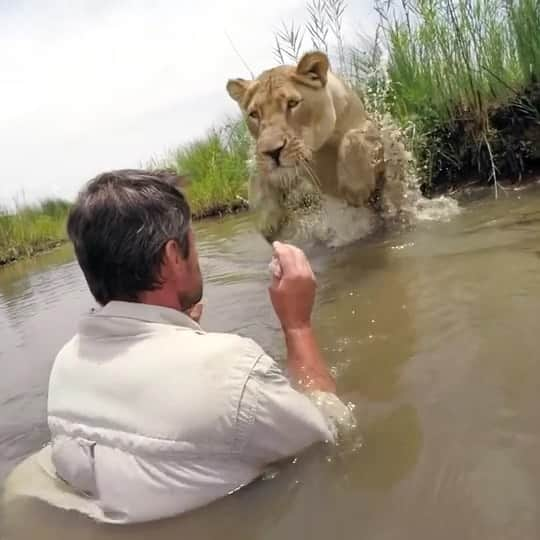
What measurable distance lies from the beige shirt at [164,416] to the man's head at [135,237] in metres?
0.08

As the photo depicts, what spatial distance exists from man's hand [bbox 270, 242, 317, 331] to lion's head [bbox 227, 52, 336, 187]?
2197mm

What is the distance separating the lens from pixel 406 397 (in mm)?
2350

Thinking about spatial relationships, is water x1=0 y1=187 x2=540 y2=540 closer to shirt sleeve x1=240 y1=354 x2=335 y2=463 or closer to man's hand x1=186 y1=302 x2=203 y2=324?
shirt sleeve x1=240 y1=354 x2=335 y2=463

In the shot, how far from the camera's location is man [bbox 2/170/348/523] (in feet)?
6.03

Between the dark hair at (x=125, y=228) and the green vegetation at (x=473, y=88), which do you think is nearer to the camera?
the dark hair at (x=125, y=228)

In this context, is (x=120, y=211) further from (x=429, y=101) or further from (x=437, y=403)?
(x=429, y=101)

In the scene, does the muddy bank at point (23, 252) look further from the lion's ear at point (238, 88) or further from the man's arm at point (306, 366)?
the man's arm at point (306, 366)

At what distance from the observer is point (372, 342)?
2963mm

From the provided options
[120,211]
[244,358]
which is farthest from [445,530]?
[120,211]

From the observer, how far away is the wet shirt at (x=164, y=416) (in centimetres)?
183

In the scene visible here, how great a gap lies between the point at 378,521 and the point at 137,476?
0.61 metres

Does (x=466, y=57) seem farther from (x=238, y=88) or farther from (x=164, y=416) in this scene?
(x=164, y=416)

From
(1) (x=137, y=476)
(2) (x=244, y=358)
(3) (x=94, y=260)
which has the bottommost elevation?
(1) (x=137, y=476)

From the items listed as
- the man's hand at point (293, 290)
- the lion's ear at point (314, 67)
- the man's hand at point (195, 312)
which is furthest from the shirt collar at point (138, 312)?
the lion's ear at point (314, 67)
